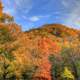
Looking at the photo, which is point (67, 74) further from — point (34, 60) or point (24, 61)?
point (24, 61)

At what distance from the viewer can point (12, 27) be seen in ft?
196

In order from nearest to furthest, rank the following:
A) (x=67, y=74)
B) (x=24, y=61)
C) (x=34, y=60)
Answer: (x=34, y=60)
(x=24, y=61)
(x=67, y=74)

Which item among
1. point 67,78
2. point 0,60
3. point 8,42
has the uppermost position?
point 8,42

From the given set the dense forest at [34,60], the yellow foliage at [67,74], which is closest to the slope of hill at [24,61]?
the dense forest at [34,60]

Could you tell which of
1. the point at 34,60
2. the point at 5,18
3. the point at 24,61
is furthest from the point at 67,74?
the point at 5,18

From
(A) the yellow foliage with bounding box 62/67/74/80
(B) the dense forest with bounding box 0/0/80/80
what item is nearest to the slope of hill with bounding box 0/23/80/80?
(B) the dense forest with bounding box 0/0/80/80

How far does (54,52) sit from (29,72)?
9830 millimetres

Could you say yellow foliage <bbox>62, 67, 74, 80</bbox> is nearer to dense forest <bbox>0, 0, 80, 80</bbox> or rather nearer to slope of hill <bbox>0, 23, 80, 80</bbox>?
dense forest <bbox>0, 0, 80, 80</bbox>

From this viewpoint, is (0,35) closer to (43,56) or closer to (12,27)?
(12,27)

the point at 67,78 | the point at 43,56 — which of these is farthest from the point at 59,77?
the point at 43,56

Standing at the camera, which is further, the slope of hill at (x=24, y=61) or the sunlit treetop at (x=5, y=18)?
the sunlit treetop at (x=5, y=18)

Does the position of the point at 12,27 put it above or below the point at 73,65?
above

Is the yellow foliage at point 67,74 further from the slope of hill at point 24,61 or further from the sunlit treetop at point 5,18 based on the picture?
the sunlit treetop at point 5,18

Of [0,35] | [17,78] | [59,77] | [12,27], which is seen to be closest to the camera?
[17,78]
